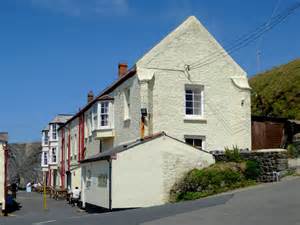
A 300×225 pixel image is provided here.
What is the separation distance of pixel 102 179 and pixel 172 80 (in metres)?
7.44

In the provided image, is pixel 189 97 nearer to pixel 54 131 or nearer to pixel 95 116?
pixel 95 116

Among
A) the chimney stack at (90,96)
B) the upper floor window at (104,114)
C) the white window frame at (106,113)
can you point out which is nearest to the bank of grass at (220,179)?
the white window frame at (106,113)

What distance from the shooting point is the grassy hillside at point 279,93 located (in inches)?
1452

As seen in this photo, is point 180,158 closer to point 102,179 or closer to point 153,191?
point 153,191

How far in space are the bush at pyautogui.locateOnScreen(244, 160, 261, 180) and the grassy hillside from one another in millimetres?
13775

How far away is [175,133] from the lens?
28.1m

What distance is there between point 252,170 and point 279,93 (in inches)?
674

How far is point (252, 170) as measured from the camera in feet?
73.6

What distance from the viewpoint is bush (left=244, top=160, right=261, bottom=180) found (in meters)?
22.4

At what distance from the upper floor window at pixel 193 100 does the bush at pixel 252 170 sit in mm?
7098

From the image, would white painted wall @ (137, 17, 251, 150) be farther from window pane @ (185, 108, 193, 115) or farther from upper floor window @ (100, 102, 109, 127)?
upper floor window @ (100, 102, 109, 127)

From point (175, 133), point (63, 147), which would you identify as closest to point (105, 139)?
point (175, 133)

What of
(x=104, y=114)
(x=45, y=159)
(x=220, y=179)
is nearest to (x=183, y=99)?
(x=104, y=114)

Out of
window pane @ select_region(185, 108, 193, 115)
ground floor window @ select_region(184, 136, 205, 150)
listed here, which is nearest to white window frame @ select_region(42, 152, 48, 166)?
window pane @ select_region(185, 108, 193, 115)
